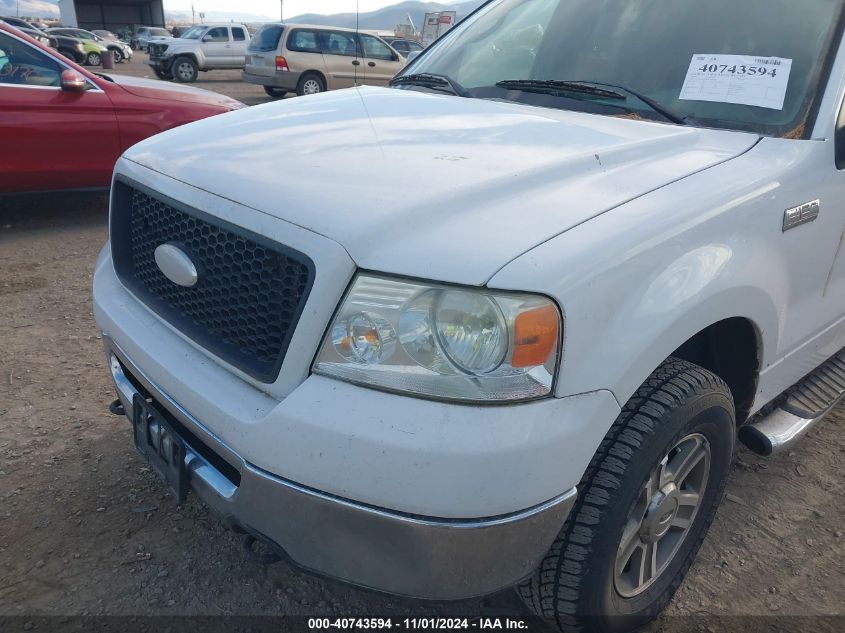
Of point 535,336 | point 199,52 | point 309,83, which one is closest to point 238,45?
point 199,52

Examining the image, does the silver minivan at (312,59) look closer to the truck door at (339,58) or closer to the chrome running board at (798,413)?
the truck door at (339,58)

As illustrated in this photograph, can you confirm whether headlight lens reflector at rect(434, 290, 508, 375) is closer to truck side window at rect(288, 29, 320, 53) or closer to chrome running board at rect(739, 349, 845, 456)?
chrome running board at rect(739, 349, 845, 456)

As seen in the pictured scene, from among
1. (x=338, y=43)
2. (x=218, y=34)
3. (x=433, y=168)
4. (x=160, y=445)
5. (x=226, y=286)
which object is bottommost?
(x=218, y=34)

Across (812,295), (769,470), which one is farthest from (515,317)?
(769,470)

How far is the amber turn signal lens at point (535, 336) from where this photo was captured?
4.70 ft

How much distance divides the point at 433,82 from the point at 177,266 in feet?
5.26

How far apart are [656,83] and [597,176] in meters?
0.87

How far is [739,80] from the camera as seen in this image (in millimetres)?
2312

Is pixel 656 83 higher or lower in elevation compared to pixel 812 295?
higher

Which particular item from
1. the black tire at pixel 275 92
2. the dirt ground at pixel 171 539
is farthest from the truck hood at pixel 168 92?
the black tire at pixel 275 92

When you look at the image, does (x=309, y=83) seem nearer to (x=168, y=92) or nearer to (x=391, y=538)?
(x=168, y=92)

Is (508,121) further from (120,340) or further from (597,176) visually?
(120,340)

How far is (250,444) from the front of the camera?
5.05ft

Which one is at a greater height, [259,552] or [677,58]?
[677,58]
